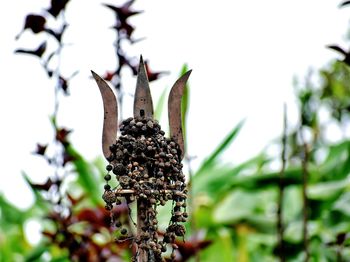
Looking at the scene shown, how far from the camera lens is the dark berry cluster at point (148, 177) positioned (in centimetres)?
129

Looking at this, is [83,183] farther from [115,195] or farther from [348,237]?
[115,195]

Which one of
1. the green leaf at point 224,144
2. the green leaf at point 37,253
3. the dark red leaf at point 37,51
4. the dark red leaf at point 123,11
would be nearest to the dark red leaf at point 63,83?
the dark red leaf at point 37,51

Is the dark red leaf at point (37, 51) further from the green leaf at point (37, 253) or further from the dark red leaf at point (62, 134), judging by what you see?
the green leaf at point (37, 253)

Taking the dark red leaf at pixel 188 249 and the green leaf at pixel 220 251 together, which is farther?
the green leaf at pixel 220 251

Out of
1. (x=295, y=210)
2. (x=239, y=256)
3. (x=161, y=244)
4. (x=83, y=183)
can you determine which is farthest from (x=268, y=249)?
(x=161, y=244)

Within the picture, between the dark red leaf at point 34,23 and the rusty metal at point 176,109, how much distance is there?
0.90 metres

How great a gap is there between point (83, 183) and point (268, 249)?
86cm

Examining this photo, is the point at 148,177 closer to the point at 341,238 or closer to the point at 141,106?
the point at 141,106

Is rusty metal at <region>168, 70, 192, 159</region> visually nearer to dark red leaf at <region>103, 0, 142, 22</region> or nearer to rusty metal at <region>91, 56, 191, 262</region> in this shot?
rusty metal at <region>91, 56, 191, 262</region>

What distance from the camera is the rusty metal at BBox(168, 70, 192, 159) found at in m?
1.37

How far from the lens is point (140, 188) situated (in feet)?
4.23

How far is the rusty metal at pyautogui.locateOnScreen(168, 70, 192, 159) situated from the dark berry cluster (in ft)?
0.09

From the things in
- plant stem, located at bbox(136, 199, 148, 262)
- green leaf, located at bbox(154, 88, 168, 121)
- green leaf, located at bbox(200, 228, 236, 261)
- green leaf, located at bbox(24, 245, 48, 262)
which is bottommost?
green leaf, located at bbox(200, 228, 236, 261)

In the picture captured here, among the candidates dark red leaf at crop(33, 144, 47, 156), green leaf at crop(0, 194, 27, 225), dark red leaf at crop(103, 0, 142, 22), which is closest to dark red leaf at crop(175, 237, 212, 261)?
dark red leaf at crop(33, 144, 47, 156)
